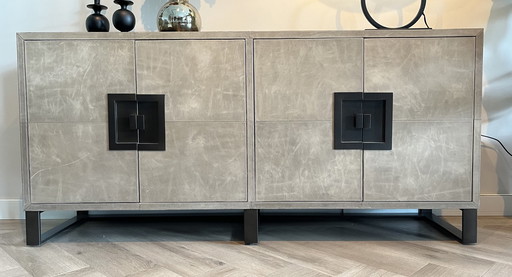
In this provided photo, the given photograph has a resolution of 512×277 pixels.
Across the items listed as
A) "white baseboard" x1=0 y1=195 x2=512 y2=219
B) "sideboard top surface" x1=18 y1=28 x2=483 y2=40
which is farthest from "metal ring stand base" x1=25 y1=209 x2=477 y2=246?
"sideboard top surface" x1=18 y1=28 x2=483 y2=40

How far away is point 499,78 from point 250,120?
4.45ft

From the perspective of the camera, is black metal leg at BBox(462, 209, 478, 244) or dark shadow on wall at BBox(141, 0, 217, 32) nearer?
black metal leg at BBox(462, 209, 478, 244)

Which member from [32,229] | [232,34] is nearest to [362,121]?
[232,34]

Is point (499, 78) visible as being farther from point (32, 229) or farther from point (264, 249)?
point (32, 229)

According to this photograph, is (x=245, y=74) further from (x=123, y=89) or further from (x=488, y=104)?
(x=488, y=104)

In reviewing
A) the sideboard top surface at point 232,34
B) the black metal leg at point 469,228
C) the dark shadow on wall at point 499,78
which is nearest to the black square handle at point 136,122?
the sideboard top surface at point 232,34

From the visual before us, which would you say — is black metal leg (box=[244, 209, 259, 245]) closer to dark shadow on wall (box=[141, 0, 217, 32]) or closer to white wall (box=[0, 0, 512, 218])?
white wall (box=[0, 0, 512, 218])

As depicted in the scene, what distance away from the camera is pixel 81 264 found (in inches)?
50.0

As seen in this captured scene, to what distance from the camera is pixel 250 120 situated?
56.1 inches

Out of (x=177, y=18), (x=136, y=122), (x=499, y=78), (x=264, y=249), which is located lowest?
(x=264, y=249)

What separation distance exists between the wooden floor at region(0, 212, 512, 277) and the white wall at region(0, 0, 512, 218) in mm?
249

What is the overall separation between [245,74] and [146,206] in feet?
2.17

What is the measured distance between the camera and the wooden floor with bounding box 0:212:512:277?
3.96 ft

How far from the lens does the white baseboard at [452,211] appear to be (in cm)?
187
